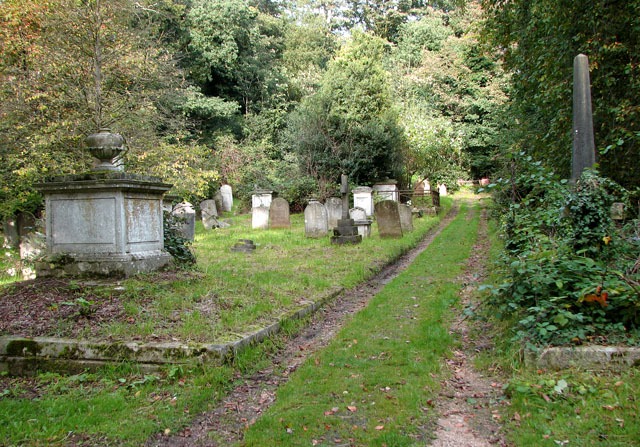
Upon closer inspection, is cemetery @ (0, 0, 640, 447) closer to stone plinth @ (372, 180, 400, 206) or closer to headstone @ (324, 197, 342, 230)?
headstone @ (324, 197, 342, 230)

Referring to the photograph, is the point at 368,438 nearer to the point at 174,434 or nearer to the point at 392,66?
the point at 174,434

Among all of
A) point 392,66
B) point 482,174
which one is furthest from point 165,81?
point 482,174

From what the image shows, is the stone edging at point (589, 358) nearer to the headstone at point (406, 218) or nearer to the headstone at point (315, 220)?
the headstone at point (315, 220)

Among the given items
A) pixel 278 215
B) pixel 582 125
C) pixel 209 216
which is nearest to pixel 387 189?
pixel 278 215

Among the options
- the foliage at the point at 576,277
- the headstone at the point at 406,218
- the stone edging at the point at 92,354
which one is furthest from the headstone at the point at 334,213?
the stone edging at the point at 92,354

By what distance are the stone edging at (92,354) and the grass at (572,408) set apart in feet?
8.85

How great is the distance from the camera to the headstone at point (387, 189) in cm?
2270

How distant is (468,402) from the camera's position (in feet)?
12.3

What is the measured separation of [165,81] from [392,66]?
94.2 ft

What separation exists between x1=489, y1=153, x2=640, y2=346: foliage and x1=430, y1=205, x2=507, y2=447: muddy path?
1.90 feet

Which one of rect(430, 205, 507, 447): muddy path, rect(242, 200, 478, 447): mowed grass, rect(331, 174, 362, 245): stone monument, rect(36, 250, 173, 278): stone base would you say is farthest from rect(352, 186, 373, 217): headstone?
Result: rect(430, 205, 507, 447): muddy path

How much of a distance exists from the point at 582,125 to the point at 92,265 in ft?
22.1

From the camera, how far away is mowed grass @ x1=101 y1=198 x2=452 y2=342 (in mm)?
5004

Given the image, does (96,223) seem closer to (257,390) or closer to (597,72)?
(257,390)
